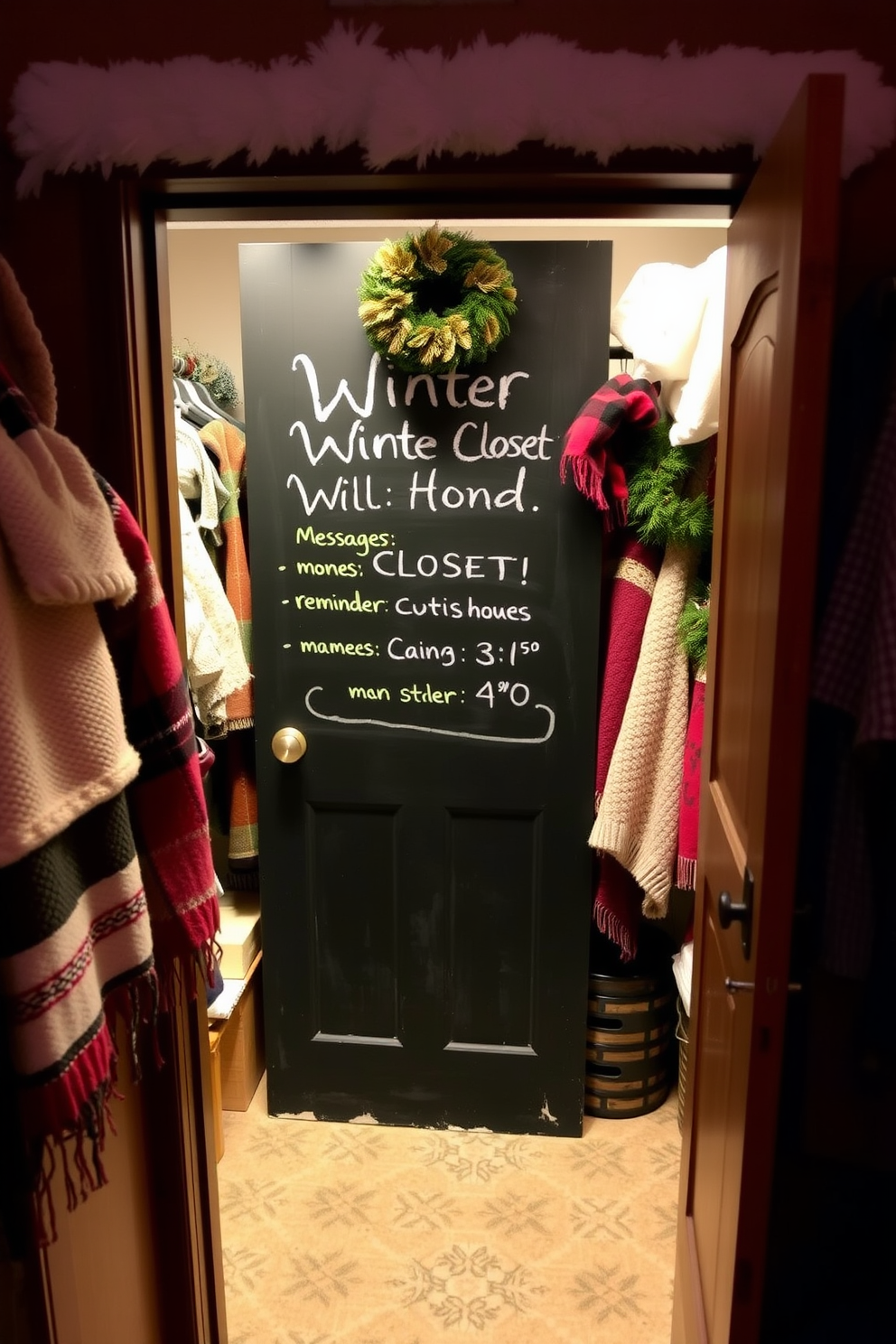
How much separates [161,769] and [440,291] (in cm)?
124

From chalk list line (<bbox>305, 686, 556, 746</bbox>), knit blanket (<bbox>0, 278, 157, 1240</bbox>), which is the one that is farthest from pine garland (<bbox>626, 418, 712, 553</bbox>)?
knit blanket (<bbox>0, 278, 157, 1240</bbox>)

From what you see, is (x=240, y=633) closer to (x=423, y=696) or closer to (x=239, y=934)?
(x=423, y=696)

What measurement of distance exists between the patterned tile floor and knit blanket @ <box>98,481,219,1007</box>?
3.53ft

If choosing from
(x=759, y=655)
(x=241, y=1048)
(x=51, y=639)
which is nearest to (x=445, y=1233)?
(x=241, y=1048)

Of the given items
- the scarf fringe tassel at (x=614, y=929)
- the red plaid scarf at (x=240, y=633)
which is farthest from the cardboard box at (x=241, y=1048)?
the scarf fringe tassel at (x=614, y=929)

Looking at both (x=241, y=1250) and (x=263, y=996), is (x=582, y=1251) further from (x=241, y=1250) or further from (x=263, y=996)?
(x=263, y=996)

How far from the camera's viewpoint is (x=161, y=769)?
1037 mm

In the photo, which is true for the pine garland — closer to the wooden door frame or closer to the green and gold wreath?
the green and gold wreath

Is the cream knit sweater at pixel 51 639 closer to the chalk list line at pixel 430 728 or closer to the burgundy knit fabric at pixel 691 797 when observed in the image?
the chalk list line at pixel 430 728

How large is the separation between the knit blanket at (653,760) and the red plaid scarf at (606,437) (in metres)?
0.18

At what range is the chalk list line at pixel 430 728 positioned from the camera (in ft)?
6.70

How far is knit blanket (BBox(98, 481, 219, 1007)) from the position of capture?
101 centimetres

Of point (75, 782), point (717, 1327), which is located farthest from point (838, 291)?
point (717, 1327)

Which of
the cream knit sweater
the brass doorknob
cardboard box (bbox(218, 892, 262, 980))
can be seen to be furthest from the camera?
cardboard box (bbox(218, 892, 262, 980))
